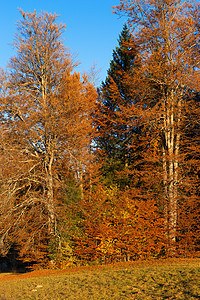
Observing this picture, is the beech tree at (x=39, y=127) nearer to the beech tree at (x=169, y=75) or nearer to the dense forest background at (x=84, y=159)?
the dense forest background at (x=84, y=159)

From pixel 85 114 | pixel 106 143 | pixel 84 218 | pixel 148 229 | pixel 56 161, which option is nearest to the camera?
pixel 148 229

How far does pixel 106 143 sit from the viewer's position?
23.8 metres

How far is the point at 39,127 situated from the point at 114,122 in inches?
237

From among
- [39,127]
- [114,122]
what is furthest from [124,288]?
[114,122]

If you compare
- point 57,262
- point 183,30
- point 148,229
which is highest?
point 183,30

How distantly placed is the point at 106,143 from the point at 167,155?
8.36 meters

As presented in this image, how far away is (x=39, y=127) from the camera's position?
1641 cm

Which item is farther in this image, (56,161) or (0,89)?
(56,161)

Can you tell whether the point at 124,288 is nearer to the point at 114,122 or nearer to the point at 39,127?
the point at 39,127

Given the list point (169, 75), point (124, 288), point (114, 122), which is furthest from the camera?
point (114, 122)

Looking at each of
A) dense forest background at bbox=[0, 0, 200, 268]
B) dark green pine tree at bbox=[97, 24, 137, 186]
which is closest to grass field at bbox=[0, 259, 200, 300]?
dense forest background at bbox=[0, 0, 200, 268]

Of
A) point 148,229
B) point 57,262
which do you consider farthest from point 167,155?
point 57,262

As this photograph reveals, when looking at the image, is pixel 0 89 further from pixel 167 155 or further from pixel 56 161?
pixel 167 155

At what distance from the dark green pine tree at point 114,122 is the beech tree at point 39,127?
359 centimetres
